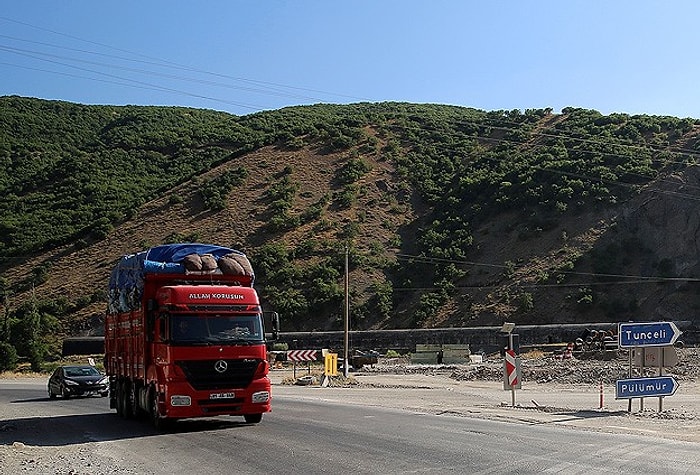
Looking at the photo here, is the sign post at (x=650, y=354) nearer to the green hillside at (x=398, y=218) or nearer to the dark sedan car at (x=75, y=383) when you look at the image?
the dark sedan car at (x=75, y=383)

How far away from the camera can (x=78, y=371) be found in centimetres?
3144

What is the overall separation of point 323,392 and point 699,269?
3967 centimetres

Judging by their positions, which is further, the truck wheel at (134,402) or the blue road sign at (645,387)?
the blue road sign at (645,387)

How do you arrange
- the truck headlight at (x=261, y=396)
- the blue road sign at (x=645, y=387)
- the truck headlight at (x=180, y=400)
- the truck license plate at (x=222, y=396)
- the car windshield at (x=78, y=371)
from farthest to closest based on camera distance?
the car windshield at (x=78, y=371) < the blue road sign at (x=645, y=387) < the truck headlight at (x=261, y=396) < the truck license plate at (x=222, y=396) < the truck headlight at (x=180, y=400)

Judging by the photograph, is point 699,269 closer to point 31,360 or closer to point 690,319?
point 690,319

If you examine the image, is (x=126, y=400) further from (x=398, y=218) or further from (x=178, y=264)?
(x=398, y=218)

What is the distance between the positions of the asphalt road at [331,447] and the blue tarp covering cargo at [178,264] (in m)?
3.12

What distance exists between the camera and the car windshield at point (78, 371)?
30.9 meters

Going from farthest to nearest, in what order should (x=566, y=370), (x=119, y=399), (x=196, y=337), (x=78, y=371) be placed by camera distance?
1. (x=566, y=370)
2. (x=78, y=371)
3. (x=119, y=399)
4. (x=196, y=337)

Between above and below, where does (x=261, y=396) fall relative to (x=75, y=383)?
above

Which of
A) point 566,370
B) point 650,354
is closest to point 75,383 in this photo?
point 650,354

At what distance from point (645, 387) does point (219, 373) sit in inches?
443

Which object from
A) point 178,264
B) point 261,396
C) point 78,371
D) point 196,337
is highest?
point 178,264

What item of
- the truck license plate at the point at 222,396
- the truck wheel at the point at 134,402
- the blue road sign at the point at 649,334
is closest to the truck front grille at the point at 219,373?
the truck license plate at the point at 222,396
